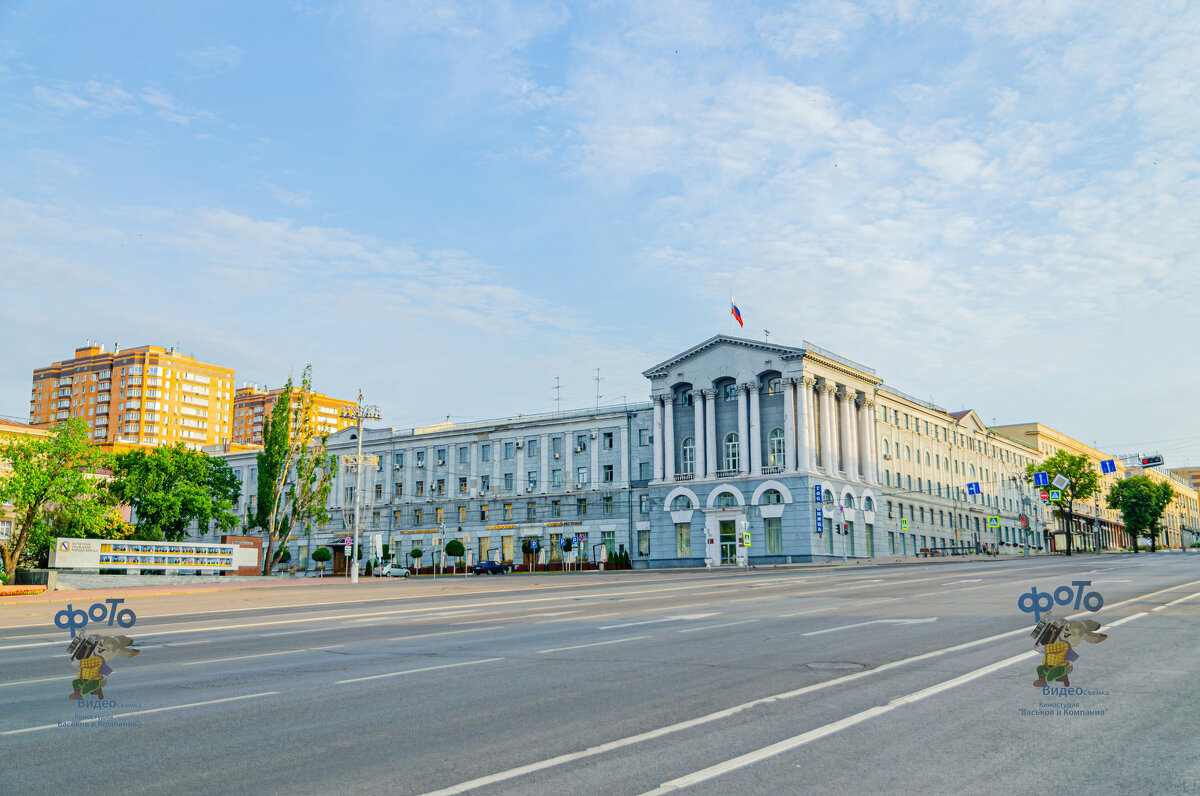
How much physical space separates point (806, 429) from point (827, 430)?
403 cm

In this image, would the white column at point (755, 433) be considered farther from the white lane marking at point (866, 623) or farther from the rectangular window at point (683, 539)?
the white lane marking at point (866, 623)

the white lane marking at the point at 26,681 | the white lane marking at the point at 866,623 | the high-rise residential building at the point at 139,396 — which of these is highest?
the high-rise residential building at the point at 139,396

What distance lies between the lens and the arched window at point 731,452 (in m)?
78.4

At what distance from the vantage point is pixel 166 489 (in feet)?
203

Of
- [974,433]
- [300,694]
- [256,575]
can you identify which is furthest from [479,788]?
Answer: [974,433]

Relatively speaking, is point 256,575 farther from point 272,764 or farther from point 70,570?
point 272,764

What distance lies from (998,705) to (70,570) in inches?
1844

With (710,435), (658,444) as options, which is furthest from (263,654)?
(658,444)

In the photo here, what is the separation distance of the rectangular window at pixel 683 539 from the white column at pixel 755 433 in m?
7.58

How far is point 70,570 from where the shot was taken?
45.0 metres

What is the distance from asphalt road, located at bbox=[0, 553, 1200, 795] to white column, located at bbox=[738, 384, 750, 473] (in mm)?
57935

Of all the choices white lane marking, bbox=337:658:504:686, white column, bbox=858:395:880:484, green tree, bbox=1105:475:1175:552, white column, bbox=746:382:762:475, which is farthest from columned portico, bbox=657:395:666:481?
green tree, bbox=1105:475:1175:552

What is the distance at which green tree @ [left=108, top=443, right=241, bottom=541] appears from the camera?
59.7 metres

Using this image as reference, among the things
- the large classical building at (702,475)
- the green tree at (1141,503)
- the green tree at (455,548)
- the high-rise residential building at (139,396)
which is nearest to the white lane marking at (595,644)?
the large classical building at (702,475)
